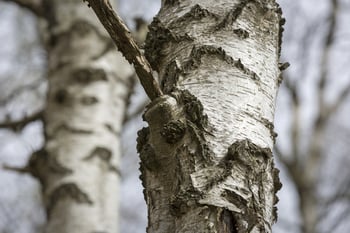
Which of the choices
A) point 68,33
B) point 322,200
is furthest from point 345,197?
point 68,33

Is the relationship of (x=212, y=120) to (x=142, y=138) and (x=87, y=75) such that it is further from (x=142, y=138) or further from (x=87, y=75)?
(x=87, y=75)

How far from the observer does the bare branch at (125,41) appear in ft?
2.63

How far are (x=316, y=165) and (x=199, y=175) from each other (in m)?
6.29

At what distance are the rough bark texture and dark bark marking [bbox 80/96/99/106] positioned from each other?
125 centimetres

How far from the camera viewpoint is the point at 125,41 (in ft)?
2.70

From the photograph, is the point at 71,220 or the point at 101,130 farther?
the point at 101,130

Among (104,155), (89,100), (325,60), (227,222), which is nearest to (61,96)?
(89,100)

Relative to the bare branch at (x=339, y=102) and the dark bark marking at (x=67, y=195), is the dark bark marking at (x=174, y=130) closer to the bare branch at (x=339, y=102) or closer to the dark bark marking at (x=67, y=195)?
the dark bark marking at (x=67, y=195)

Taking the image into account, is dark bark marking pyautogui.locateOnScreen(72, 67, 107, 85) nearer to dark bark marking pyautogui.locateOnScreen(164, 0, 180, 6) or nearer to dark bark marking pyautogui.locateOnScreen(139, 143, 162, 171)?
dark bark marking pyautogui.locateOnScreen(164, 0, 180, 6)

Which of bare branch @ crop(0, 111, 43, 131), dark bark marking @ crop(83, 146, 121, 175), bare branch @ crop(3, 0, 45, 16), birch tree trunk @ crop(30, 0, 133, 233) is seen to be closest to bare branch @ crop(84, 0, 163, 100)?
birch tree trunk @ crop(30, 0, 133, 233)

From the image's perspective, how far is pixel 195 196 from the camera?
78cm

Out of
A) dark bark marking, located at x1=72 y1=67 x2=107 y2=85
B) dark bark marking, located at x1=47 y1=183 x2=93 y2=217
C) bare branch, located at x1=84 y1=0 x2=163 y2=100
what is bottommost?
bare branch, located at x1=84 y1=0 x2=163 y2=100

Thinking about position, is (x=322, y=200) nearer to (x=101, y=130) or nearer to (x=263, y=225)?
(x=101, y=130)

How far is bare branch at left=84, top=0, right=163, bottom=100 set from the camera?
0.80m
